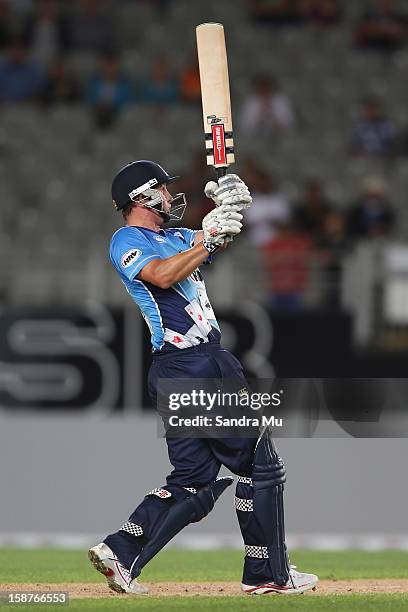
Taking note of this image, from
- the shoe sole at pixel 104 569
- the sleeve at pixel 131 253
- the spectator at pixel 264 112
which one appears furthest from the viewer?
the spectator at pixel 264 112

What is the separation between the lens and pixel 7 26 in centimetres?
1873

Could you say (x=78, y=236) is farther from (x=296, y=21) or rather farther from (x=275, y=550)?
(x=275, y=550)

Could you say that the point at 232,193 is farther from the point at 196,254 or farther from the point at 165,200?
the point at 165,200

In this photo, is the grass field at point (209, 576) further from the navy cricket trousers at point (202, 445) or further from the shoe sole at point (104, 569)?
the navy cricket trousers at point (202, 445)

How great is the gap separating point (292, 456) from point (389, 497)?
3.29ft

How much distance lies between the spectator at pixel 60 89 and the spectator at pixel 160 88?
0.85 metres

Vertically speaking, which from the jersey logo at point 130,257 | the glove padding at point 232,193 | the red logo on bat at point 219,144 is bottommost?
the jersey logo at point 130,257

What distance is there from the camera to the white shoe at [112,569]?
6.84m

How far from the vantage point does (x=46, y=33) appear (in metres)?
18.7

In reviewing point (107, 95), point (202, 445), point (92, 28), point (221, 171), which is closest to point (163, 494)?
point (202, 445)

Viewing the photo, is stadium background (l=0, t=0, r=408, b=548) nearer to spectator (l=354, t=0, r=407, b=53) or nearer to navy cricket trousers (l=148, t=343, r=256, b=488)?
spectator (l=354, t=0, r=407, b=53)

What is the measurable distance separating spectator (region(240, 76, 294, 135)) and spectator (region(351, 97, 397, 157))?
0.89m

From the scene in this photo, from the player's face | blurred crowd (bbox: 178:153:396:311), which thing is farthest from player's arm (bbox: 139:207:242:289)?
blurred crowd (bbox: 178:153:396:311)

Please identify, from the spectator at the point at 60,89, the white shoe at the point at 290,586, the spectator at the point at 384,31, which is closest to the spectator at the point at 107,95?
the spectator at the point at 60,89
